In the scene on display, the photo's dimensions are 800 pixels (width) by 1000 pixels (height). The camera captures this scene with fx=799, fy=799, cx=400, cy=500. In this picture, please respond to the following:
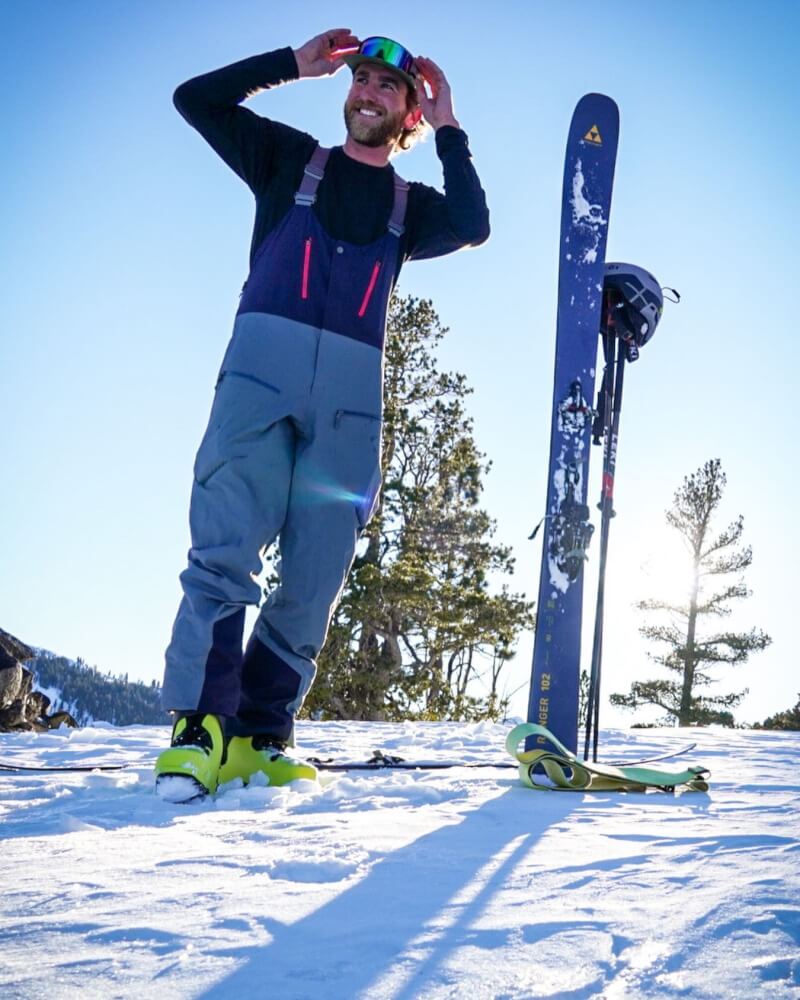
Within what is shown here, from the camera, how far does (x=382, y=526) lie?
489 inches

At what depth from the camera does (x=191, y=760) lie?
6.22 feet

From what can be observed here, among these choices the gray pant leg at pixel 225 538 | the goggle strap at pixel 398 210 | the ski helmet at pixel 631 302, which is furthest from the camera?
the ski helmet at pixel 631 302

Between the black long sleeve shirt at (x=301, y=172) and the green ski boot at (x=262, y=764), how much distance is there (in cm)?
144

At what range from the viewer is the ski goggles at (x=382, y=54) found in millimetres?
2355

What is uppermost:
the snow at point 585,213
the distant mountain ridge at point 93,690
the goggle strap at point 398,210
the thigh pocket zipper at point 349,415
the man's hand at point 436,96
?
the snow at point 585,213

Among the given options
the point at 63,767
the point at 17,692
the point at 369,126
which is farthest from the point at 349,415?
the point at 17,692

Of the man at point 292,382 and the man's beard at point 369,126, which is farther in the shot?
the man's beard at point 369,126

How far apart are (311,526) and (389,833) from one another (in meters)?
Answer: 0.97

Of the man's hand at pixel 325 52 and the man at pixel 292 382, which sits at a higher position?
the man's hand at pixel 325 52

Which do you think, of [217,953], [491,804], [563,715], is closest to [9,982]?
[217,953]

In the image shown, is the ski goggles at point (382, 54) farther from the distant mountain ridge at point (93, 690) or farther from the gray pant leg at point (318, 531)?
the distant mountain ridge at point (93, 690)

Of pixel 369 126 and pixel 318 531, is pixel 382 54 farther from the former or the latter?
pixel 318 531

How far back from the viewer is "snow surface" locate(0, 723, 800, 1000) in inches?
28.7

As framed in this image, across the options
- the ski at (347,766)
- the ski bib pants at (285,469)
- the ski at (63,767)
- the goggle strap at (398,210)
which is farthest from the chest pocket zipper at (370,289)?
the ski at (63,767)
